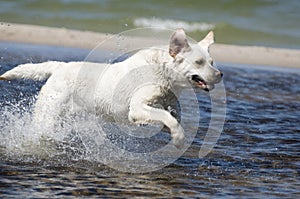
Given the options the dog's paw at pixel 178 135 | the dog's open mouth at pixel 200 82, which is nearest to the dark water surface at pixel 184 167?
the dog's paw at pixel 178 135

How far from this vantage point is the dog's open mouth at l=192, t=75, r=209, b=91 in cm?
637

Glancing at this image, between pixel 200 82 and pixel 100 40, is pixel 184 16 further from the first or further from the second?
pixel 200 82

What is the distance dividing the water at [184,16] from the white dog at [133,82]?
12756mm

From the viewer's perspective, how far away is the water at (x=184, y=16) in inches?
804

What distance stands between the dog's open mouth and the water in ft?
43.4

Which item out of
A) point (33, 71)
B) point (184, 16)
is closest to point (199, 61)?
point (33, 71)

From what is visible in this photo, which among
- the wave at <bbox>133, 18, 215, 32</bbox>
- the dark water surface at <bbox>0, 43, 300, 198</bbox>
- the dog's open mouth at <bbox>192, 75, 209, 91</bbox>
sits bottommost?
the dark water surface at <bbox>0, 43, 300, 198</bbox>

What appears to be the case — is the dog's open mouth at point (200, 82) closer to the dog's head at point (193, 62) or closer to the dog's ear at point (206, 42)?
the dog's head at point (193, 62)

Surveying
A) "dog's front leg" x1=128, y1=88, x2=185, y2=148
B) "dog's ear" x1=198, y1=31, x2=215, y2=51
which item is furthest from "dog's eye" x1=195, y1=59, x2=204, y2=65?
"dog's front leg" x1=128, y1=88, x2=185, y2=148

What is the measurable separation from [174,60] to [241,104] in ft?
15.1

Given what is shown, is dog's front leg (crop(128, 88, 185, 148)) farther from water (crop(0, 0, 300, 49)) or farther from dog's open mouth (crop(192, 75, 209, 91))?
water (crop(0, 0, 300, 49))


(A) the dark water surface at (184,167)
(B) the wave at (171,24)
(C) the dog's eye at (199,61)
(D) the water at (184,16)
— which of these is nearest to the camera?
(A) the dark water surface at (184,167)

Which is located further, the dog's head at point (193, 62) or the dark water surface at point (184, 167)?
the dog's head at point (193, 62)

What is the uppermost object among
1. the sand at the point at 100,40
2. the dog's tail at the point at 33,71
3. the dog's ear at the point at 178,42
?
the sand at the point at 100,40
